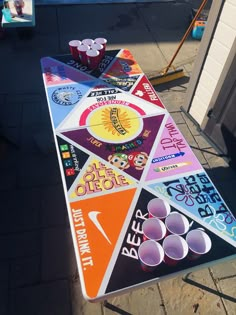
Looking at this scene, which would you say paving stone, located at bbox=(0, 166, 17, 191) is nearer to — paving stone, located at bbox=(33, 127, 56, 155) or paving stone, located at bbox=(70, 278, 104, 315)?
paving stone, located at bbox=(33, 127, 56, 155)

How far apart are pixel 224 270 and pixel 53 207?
222 cm

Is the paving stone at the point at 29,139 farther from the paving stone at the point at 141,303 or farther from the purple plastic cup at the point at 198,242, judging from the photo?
the purple plastic cup at the point at 198,242

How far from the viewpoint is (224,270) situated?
3.22 metres

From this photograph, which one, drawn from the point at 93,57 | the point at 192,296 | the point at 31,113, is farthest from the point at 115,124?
the point at 31,113

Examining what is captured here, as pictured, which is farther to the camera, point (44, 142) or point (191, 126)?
point (191, 126)

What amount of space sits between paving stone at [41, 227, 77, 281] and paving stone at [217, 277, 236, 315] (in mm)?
1661

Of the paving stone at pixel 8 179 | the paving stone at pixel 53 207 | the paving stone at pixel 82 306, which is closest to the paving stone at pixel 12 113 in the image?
the paving stone at pixel 8 179

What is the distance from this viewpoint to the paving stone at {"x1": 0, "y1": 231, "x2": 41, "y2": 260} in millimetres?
3248

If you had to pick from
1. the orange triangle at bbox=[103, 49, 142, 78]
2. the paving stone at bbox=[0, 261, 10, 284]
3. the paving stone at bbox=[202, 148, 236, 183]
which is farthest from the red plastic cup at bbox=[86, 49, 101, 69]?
the paving stone at bbox=[0, 261, 10, 284]

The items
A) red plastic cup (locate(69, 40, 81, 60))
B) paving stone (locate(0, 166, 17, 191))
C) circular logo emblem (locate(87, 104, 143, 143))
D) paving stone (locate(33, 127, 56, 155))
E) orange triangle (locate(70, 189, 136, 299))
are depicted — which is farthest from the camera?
paving stone (locate(33, 127, 56, 155))

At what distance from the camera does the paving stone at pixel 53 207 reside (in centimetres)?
352

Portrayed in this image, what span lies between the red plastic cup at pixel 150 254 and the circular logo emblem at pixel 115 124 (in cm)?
108

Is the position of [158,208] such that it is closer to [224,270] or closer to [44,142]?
[224,270]

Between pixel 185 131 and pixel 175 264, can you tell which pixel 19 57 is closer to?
pixel 185 131
